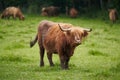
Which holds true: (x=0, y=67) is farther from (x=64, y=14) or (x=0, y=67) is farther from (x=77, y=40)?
(x=64, y=14)

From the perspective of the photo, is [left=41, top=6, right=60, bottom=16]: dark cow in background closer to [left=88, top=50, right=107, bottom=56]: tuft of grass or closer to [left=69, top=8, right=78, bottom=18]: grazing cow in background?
[left=69, top=8, right=78, bottom=18]: grazing cow in background

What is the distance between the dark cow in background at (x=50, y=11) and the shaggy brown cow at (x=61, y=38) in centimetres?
2860

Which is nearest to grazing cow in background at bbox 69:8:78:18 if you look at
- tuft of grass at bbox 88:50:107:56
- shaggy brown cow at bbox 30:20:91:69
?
tuft of grass at bbox 88:50:107:56

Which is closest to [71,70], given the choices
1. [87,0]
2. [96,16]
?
[96,16]

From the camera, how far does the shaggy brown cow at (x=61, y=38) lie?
1200 centimetres

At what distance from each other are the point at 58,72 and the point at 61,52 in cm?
71

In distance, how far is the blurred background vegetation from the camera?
42.7m

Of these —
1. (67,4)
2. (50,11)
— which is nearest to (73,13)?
(50,11)

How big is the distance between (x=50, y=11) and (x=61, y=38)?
101ft

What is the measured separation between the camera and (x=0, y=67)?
13.2 metres

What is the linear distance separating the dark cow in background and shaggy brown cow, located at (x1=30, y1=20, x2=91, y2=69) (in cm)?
2860

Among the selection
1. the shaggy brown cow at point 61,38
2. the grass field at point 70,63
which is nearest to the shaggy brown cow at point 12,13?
the grass field at point 70,63

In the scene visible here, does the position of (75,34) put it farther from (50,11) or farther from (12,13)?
(50,11)

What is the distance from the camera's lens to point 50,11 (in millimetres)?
43125
